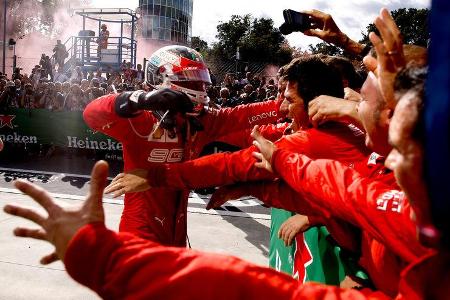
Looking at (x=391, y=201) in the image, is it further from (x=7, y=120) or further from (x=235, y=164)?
(x=7, y=120)

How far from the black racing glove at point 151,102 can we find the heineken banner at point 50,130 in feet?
29.5

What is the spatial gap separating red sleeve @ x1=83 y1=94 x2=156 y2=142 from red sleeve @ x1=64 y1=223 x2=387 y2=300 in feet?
5.90

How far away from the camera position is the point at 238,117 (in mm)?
3717

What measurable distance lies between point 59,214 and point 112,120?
5.72 feet

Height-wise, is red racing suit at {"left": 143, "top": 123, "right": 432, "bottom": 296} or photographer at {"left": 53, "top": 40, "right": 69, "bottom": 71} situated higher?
photographer at {"left": 53, "top": 40, "right": 69, "bottom": 71}

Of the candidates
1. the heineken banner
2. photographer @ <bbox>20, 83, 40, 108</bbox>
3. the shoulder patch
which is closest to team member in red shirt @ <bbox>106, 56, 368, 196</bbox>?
the shoulder patch

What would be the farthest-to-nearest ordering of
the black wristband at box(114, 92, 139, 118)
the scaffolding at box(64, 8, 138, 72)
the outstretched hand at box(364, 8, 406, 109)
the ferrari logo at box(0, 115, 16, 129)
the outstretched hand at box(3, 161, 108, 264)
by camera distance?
1. the scaffolding at box(64, 8, 138, 72)
2. the ferrari logo at box(0, 115, 16, 129)
3. the black wristband at box(114, 92, 139, 118)
4. the outstretched hand at box(364, 8, 406, 109)
5. the outstretched hand at box(3, 161, 108, 264)

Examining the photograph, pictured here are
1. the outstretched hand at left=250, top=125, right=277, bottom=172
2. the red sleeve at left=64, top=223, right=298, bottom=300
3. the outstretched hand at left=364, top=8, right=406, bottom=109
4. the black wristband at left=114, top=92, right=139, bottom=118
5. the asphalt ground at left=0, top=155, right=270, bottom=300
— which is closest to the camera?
the red sleeve at left=64, top=223, right=298, bottom=300

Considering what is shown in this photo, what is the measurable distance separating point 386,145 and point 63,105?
1228 centimetres

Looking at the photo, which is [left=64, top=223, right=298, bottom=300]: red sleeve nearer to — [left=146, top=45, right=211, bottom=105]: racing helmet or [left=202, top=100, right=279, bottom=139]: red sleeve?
[left=146, top=45, right=211, bottom=105]: racing helmet

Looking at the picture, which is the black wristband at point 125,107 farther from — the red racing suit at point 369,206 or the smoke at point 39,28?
the smoke at point 39,28

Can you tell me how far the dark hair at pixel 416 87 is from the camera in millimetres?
1041

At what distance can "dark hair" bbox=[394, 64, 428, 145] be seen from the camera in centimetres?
104

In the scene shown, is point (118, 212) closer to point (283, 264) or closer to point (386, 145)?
point (283, 264)
